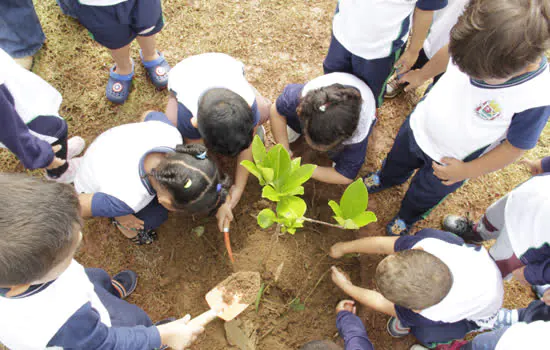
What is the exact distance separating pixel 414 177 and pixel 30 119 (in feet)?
5.56

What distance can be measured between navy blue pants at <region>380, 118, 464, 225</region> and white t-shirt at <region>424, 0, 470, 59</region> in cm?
39

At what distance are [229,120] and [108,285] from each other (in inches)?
35.5

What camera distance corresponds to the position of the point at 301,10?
2.40 meters

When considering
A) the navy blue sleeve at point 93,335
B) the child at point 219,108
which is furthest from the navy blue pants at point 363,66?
the navy blue sleeve at point 93,335

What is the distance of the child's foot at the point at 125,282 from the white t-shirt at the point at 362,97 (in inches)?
46.5

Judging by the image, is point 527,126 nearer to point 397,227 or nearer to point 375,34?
point 375,34

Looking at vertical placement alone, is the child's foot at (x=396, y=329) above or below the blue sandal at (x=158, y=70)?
below

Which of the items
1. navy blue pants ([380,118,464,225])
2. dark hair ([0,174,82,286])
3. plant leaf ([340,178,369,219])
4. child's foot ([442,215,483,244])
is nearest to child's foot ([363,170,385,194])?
navy blue pants ([380,118,464,225])

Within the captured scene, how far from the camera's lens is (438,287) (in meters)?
1.26

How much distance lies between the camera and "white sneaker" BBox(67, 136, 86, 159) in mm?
1883

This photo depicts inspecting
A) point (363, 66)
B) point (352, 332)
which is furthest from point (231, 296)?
point (363, 66)

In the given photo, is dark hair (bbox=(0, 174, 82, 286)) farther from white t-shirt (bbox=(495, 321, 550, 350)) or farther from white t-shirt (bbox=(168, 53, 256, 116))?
white t-shirt (bbox=(495, 321, 550, 350))

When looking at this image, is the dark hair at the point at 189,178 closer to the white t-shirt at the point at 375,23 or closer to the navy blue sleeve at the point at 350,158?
the navy blue sleeve at the point at 350,158

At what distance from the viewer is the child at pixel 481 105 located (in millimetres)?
976
